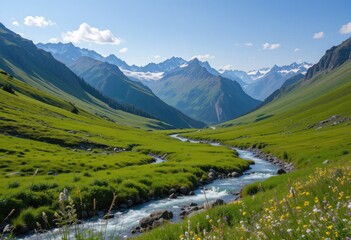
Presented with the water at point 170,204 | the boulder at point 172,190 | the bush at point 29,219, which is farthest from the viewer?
the boulder at point 172,190

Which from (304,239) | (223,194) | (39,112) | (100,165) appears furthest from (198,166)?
(39,112)

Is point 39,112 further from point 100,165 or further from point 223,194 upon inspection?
point 223,194

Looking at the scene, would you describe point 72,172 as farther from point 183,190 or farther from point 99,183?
point 183,190

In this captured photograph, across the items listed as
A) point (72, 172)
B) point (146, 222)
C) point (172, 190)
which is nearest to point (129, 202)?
point (172, 190)

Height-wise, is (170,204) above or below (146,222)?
below

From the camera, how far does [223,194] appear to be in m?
39.5

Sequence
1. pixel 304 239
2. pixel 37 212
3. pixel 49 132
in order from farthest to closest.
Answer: pixel 49 132
pixel 37 212
pixel 304 239

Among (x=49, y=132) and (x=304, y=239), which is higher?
(x=304, y=239)

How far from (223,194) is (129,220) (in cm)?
1382

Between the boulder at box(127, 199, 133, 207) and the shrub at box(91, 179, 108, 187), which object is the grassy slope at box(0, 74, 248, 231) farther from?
the boulder at box(127, 199, 133, 207)

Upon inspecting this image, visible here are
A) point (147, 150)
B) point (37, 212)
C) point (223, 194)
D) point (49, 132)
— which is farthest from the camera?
point (147, 150)

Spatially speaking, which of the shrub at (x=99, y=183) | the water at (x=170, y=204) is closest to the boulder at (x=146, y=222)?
the water at (x=170, y=204)

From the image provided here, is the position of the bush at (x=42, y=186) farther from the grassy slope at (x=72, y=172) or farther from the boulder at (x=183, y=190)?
the boulder at (x=183, y=190)

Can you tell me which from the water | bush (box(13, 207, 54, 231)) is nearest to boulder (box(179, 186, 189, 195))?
the water
